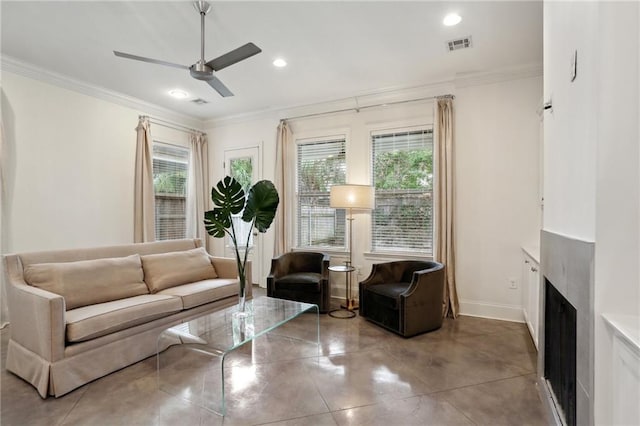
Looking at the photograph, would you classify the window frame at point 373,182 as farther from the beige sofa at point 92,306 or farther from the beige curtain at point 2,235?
the beige curtain at point 2,235

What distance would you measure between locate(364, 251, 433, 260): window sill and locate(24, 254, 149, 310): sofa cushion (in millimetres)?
2730

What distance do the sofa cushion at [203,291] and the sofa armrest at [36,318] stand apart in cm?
96

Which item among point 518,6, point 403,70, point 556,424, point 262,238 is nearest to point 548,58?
point 518,6

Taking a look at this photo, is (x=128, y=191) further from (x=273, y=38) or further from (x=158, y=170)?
(x=273, y=38)

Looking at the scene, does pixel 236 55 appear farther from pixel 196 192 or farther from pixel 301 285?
pixel 196 192

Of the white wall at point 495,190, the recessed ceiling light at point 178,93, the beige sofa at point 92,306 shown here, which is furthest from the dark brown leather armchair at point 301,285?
the recessed ceiling light at point 178,93

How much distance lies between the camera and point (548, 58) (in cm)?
212

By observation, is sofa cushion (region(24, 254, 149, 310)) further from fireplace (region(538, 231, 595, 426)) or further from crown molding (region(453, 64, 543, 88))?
crown molding (region(453, 64, 543, 88))

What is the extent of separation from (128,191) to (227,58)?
3047 millimetres

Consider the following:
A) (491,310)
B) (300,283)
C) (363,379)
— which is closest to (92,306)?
(300,283)

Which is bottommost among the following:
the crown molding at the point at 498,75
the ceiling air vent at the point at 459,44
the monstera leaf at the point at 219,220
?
the monstera leaf at the point at 219,220

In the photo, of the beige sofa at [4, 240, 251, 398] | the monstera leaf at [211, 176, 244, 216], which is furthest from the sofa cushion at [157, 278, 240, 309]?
the monstera leaf at [211, 176, 244, 216]

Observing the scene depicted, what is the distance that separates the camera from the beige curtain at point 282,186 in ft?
16.2

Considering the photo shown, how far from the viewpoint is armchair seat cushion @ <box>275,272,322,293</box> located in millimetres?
3842
